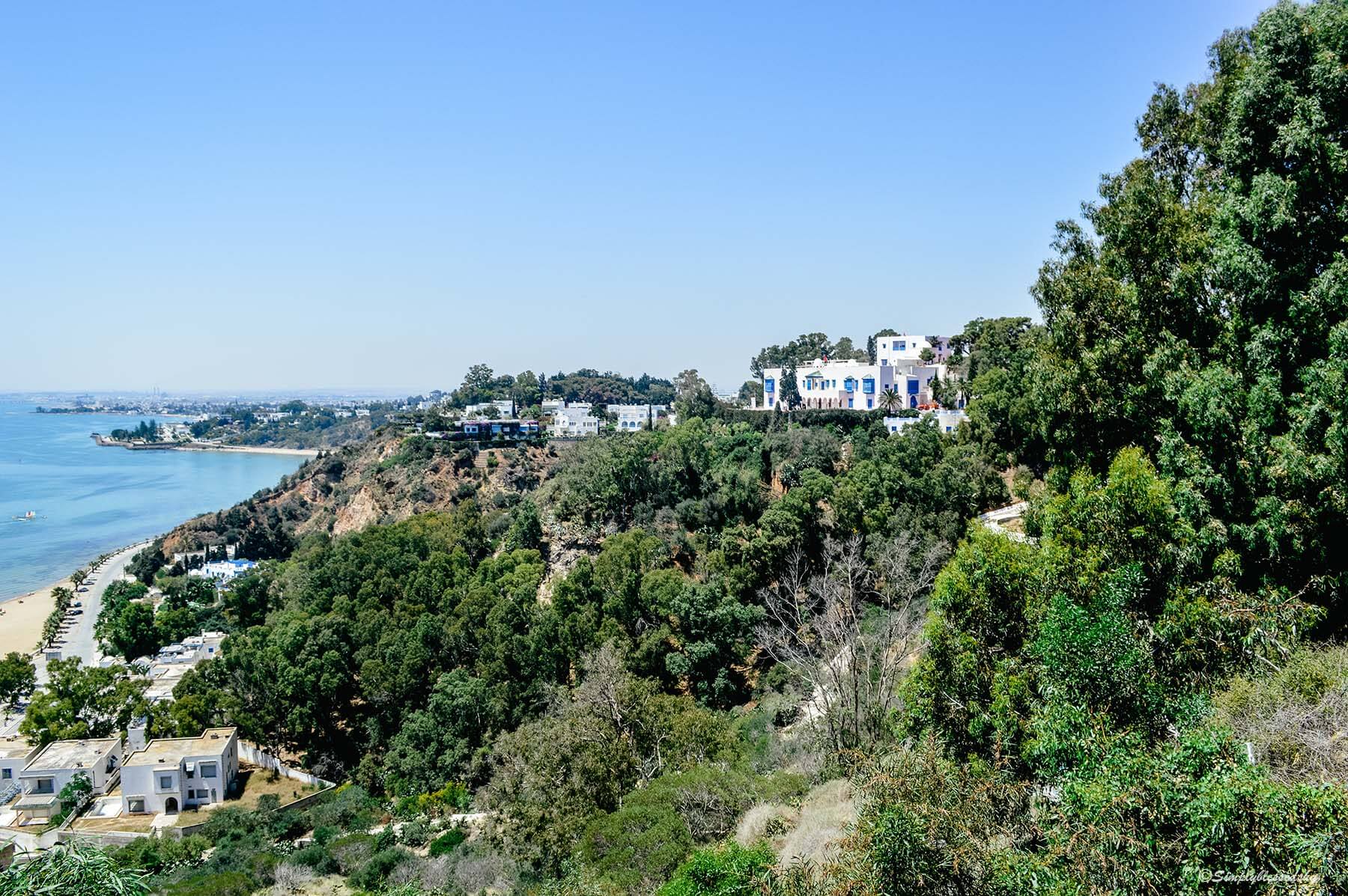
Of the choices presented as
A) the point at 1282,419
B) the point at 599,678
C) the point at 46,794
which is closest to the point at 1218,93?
the point at 1282,419

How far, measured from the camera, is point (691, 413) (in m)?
41.1

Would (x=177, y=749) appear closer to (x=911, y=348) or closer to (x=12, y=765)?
(x=12, y=765)

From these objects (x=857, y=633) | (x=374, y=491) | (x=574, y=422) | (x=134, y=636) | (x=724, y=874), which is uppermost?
(x=574, y=422)

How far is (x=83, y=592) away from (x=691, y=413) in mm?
33087

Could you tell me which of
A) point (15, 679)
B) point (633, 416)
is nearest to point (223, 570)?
point (15, 679)

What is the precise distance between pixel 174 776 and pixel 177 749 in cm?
112

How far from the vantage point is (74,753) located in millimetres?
20766

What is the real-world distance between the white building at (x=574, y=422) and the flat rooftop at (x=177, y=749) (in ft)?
109

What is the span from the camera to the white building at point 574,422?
178 feet

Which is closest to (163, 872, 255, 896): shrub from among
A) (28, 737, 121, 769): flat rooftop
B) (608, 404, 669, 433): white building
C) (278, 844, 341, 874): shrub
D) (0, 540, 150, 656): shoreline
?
(278, 844, 341, 874): shrub

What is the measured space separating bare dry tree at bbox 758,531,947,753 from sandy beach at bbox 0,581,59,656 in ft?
107

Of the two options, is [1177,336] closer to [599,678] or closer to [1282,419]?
[1282,419]

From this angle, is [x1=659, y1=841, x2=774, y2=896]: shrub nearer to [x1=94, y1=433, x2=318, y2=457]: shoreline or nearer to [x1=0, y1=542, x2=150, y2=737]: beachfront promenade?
[x1=0, y1=542, x2=150, y2=737]: beachfront promenade

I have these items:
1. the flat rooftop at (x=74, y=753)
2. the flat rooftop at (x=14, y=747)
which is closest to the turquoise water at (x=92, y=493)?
the flat rooftop at (x=14, y=747)
